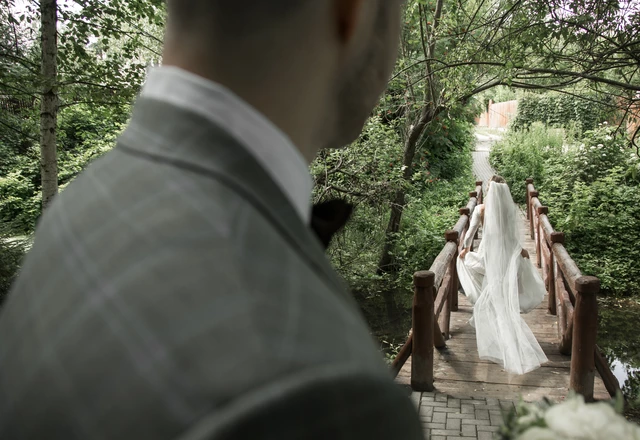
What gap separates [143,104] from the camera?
503mm

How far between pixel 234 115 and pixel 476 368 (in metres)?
5.60

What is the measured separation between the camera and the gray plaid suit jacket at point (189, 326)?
34 centimetres

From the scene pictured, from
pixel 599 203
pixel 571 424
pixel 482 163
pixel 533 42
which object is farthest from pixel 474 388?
pixel 482 163

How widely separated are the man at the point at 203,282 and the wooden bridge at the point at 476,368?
12.2ft

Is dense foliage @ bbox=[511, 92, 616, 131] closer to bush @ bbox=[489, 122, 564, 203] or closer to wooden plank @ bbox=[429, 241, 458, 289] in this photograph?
bush @ bbox=[489, 122, 564, 203]

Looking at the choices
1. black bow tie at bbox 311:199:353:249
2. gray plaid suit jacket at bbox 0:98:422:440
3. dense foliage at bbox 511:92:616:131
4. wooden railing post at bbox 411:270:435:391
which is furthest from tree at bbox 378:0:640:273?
dense foliage at bbox 511:92:616:131

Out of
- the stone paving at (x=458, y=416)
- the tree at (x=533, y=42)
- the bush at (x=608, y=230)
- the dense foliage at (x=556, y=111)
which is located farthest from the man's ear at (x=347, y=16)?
the dense foliage at (x=556, y=111)

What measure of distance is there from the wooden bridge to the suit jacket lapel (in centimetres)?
372

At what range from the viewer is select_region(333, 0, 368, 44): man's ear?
0.53m

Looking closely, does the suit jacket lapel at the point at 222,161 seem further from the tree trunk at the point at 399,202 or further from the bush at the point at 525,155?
the bush at the point at 525,155

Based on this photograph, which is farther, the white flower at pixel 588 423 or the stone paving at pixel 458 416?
the stone paving at pixel 458 416

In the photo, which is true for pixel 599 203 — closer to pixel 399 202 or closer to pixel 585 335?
pixel 399 202

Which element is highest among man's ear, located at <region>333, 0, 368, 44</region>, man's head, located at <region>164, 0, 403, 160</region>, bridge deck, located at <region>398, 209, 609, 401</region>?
man's ear, located at <region>333, 0, 368, 44</region>

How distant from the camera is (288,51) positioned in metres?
0.49
